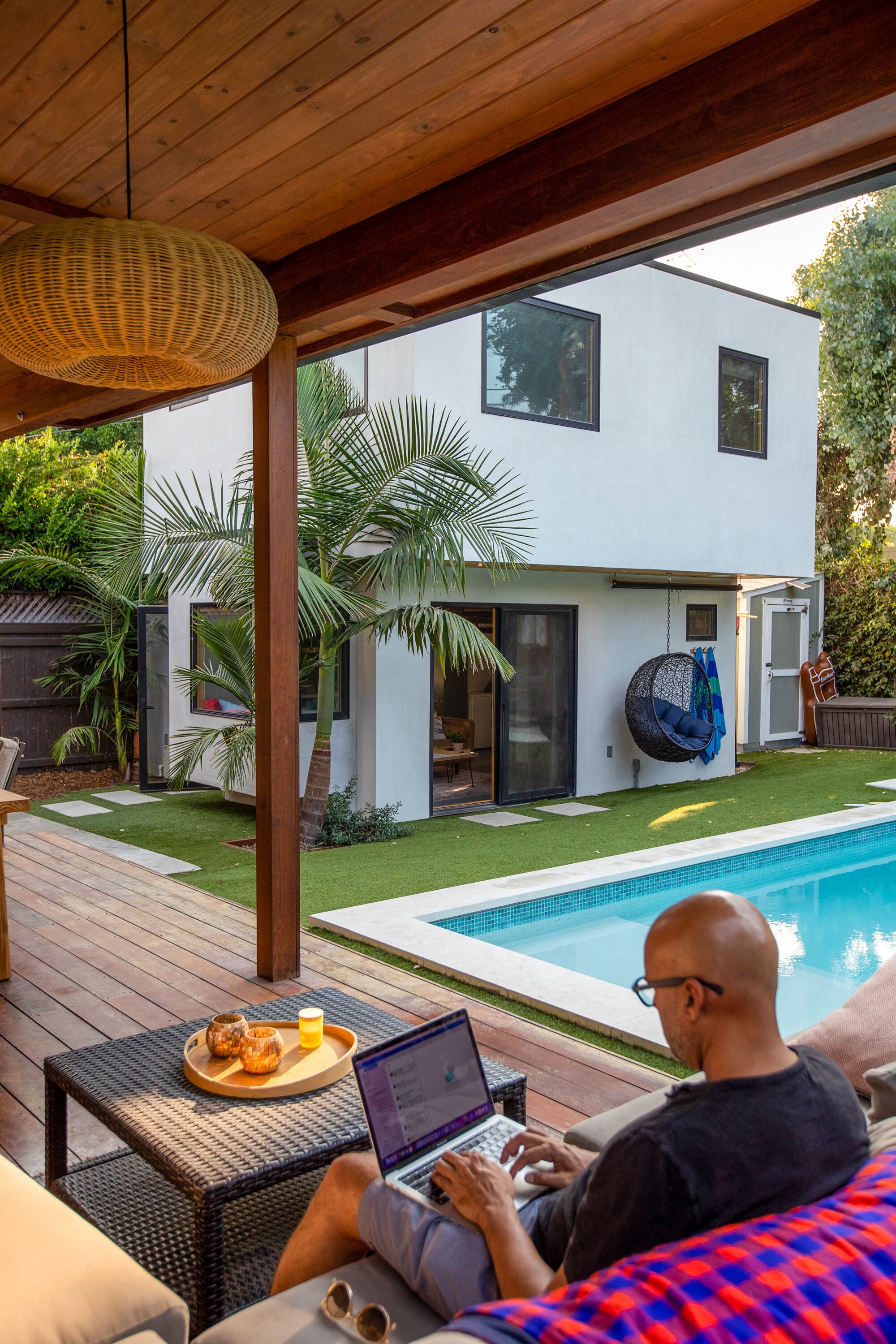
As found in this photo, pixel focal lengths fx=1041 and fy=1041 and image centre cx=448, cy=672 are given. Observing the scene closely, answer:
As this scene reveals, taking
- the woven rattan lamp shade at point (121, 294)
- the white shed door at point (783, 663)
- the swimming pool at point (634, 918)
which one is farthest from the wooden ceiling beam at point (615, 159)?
the white shed door at point (783, 663)

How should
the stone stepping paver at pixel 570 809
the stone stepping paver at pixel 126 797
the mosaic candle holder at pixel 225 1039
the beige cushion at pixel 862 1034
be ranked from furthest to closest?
the stone stepping paver at pixel 126 797
the stone stepping paver at pixel 570 809
the mosaic candle holder at pixel 225 1039
the beige cushion at pixel 862 1034

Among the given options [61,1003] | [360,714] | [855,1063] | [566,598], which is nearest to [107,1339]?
[855,1063]

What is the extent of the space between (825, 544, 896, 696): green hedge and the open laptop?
45.2 feet

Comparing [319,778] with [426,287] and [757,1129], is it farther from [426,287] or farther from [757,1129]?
[757,1129]

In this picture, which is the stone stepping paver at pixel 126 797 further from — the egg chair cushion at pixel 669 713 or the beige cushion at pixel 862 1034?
the beige cushion at pixel 862 1034

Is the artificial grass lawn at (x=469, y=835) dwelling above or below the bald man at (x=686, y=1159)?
below

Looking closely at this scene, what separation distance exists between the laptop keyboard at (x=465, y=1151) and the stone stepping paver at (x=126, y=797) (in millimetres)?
7576

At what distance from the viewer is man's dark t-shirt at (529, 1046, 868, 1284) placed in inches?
52.6

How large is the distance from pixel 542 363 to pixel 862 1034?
739cm

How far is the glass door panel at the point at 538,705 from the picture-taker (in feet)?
31.6

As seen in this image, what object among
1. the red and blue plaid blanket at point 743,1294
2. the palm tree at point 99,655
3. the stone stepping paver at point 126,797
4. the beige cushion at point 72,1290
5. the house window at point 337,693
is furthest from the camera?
the palm tree at point 99,655

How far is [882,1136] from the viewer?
5.61 ft

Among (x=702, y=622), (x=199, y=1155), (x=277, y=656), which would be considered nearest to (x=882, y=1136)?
(x=199, y=1155)

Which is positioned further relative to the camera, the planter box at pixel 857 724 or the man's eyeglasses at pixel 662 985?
the planter box at pixel 857 724
